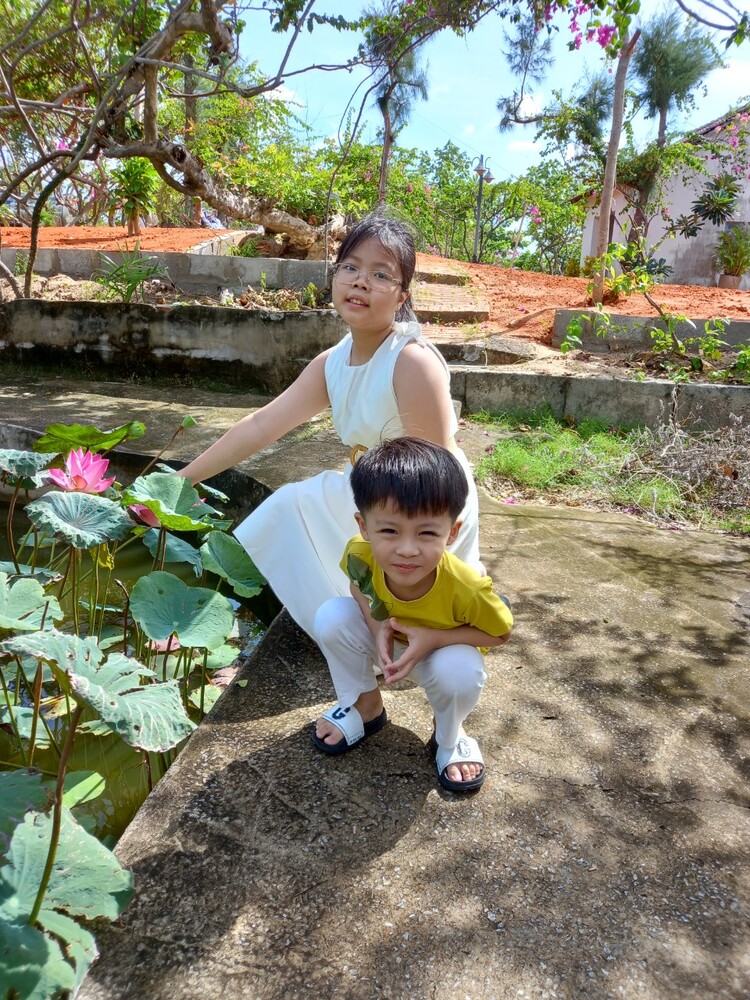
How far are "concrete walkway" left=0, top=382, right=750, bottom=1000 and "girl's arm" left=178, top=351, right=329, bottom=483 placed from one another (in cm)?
51

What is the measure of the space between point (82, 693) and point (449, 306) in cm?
662

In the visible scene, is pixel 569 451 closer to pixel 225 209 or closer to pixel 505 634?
pixel 505 634

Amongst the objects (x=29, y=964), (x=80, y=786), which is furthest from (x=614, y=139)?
(x=29, y=964)

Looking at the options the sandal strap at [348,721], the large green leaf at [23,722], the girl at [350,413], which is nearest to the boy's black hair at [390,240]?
the girl at [350,413]

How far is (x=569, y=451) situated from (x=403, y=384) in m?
2.54

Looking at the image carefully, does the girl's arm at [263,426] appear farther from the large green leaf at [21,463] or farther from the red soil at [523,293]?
the red soil at [523,293]

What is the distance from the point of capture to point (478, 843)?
131 cm

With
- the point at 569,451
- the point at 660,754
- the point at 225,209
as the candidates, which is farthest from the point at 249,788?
the point at 225,209

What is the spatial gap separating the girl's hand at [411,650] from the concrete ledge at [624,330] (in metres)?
4.62

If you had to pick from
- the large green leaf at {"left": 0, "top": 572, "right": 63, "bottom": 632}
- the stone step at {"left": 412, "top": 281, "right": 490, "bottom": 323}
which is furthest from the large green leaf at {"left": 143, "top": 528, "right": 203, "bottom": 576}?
the stone step at {"left": 412, "top": 281, "right": 490, "bottom": 323}

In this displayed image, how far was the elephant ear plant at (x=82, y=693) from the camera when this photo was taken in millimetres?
935

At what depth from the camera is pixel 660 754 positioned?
5.24 ft

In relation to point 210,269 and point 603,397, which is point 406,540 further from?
point 210,269

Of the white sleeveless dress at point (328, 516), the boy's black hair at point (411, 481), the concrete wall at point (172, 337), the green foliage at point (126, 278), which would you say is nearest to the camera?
the boy's black hair at point (411, 481)
